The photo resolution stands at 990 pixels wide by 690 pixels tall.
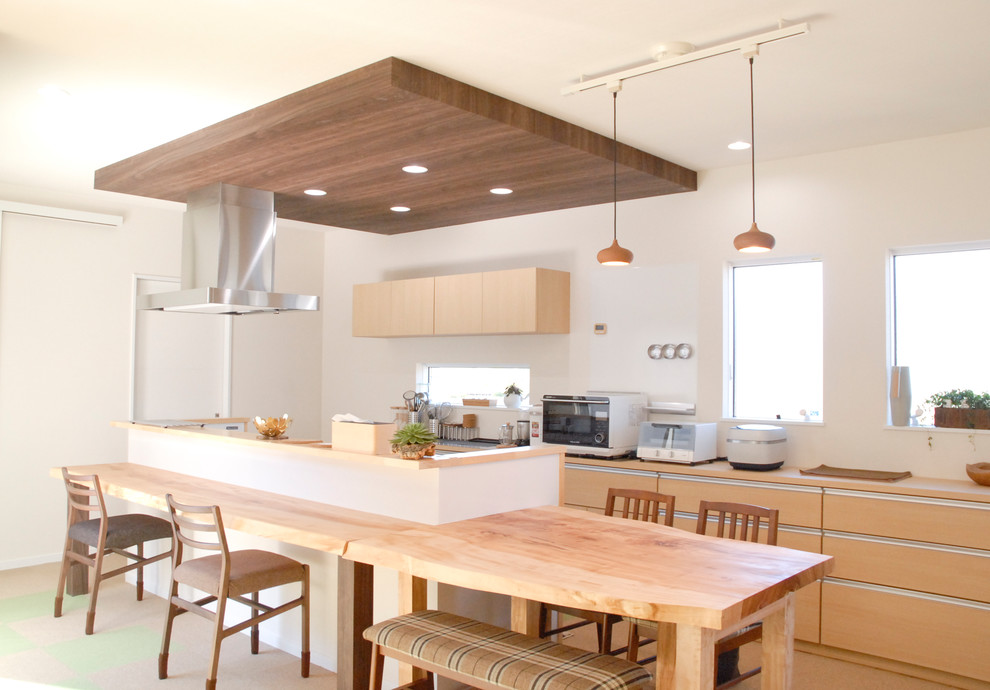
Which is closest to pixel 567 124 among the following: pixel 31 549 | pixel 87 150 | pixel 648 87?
pixel 648 87

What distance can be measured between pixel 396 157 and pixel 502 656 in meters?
2.84

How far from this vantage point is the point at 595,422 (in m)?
5.11

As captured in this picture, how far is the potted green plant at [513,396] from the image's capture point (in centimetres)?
626

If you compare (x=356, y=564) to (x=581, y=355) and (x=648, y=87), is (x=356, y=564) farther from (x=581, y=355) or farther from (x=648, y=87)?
(x=581, y=355)

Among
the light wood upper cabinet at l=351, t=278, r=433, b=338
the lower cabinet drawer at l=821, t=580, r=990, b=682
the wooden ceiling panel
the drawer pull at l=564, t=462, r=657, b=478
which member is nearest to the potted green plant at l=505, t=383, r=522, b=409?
the light wood upper cabinet at l=351, t=278, r=433, b=338

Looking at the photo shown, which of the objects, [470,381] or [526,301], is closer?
[526,301]

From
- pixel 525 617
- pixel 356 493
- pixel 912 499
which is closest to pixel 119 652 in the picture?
pixel 356 493

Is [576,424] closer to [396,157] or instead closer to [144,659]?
[396,157]

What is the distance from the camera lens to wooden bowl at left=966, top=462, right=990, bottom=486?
390 cm

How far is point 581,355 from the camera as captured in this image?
228 inches

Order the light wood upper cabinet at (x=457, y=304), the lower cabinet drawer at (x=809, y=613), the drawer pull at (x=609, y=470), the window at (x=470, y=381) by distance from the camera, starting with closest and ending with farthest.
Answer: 1. the lower cabinet drawer at (x=809, y=613)
2. the drawer pull at (x=609, y=470)
3. the light wood upper cabinet at (x=457, y=304)
4. the window at (x=470, y=381)

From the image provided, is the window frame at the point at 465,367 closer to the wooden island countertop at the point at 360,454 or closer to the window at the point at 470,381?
the window at the point at 470,381

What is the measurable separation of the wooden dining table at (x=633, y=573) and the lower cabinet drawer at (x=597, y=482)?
1.54 metres

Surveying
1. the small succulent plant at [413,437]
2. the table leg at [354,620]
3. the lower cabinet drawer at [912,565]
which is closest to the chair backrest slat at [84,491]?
the table leg at [354,620]
